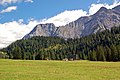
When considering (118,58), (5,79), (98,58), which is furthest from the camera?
(98,58)

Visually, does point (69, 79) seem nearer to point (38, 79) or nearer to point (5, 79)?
point (38, 79)

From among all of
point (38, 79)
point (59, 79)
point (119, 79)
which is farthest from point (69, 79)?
point (119, 79)

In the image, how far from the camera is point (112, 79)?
38.4 meters

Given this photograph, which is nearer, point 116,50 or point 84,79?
point 84,79

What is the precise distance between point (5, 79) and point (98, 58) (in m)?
154

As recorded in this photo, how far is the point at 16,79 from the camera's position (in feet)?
122

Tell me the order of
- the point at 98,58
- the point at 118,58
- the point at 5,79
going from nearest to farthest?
the point at 5,79 < the point at 118,58 < the point at 98,58

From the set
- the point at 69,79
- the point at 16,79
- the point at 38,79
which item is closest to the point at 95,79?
the point at 69,79

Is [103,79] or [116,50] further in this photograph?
[116,50]

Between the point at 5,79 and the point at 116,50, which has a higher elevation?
the point at 116,50

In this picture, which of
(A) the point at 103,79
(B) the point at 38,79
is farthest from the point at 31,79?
(A) the point at 103,79

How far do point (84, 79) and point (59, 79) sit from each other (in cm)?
340

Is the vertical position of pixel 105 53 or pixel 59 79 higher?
pixel 105 53

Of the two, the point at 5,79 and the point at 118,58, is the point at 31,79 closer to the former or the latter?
the point at 5,79
